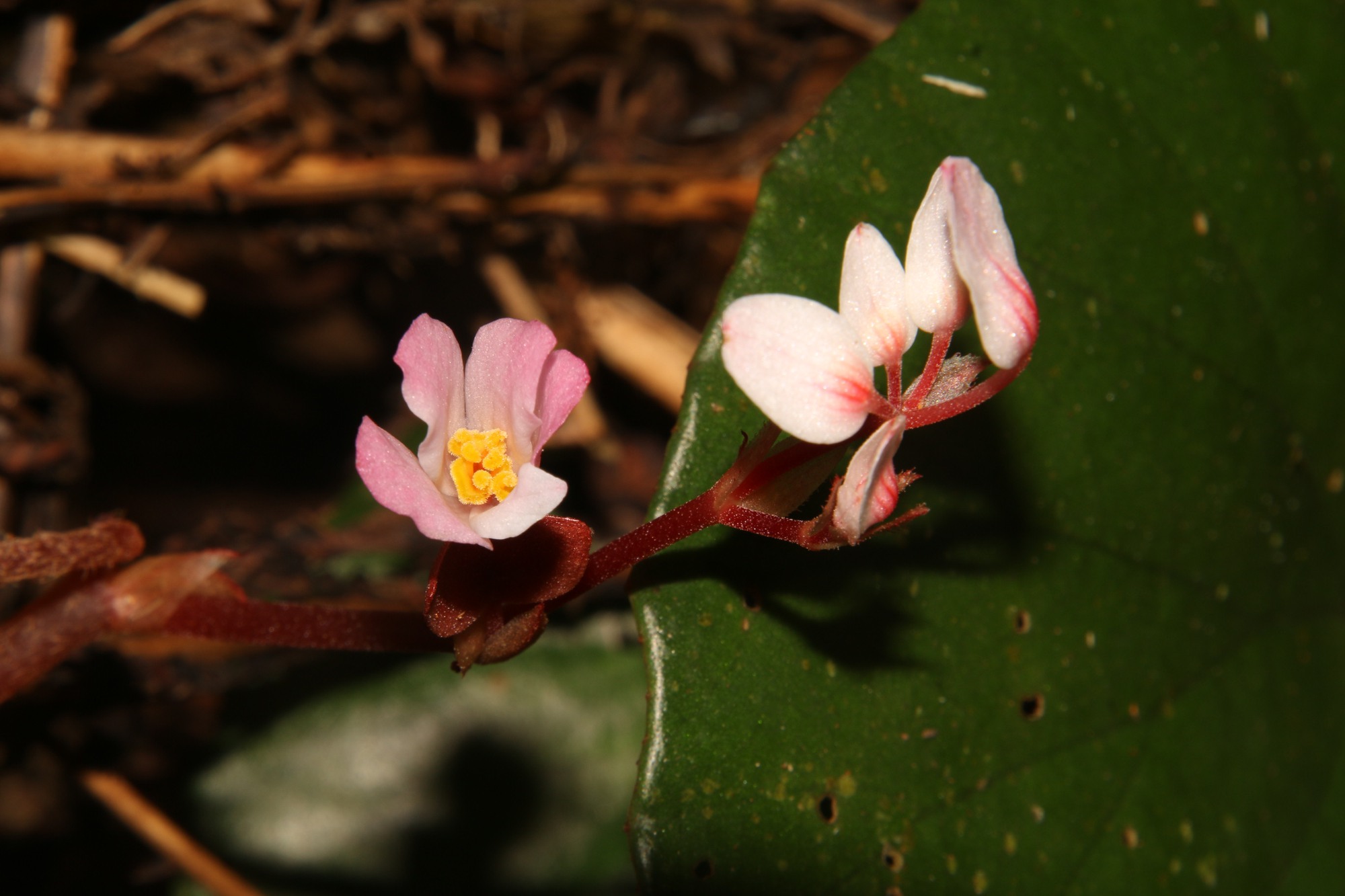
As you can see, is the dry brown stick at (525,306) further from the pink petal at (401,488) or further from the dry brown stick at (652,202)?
→ the pink petal at (401,488)

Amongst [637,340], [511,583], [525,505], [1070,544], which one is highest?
[525,505]

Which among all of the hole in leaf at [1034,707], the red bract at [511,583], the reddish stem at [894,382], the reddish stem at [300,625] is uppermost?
the reddish stem at [894,382]

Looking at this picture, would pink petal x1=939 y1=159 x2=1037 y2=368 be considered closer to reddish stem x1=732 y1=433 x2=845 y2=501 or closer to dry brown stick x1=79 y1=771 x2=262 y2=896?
reddish stem x1=732 y1=433 x2=845 y2=501

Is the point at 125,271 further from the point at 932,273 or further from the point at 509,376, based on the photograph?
the point at 932,273

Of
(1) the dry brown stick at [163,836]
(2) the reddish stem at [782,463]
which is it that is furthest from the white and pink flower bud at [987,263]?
(1) the dry brown stick at [163,836]

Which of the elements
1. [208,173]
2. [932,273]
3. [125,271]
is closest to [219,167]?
[208,173]

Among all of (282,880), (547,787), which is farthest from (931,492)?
(282,880)
